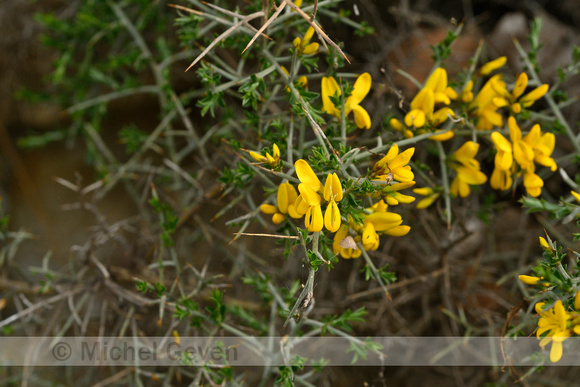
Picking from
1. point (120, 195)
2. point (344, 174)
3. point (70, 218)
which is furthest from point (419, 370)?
point (70, 218)

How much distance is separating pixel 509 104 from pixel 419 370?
146 centimetres

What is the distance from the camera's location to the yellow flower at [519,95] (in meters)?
1.61

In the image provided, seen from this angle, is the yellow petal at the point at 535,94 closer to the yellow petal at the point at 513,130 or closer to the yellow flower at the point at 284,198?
the yellow petal at the point at 513,130

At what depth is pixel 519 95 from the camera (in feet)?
5.38

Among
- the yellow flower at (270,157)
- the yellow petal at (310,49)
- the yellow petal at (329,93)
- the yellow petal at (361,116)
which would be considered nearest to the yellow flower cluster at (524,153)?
the yellow petal at (361,116)

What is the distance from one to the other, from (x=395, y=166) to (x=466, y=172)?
61cm

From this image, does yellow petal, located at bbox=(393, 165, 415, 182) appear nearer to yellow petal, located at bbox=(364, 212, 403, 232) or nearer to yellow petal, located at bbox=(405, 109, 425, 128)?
yellow petal, located at bbox=(364, 212, 403, 232)

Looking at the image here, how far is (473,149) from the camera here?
5.61 ft

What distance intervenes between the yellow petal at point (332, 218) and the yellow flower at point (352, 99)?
419mm

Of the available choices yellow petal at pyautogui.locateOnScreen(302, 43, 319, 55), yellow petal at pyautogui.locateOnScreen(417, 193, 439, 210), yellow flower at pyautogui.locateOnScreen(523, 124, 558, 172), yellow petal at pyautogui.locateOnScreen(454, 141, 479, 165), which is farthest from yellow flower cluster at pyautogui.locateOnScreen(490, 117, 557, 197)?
yellow petal at pyautogui.locateOnScreen(302, 43, 319, 55)

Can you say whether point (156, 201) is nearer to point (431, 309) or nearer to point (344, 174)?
point (344, 174)

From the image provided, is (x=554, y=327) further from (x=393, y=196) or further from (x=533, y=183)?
(x=393, y=196)

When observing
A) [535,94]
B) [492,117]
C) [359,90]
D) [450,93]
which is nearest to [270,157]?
[359,90]

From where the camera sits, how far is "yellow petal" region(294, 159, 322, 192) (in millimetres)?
1254
